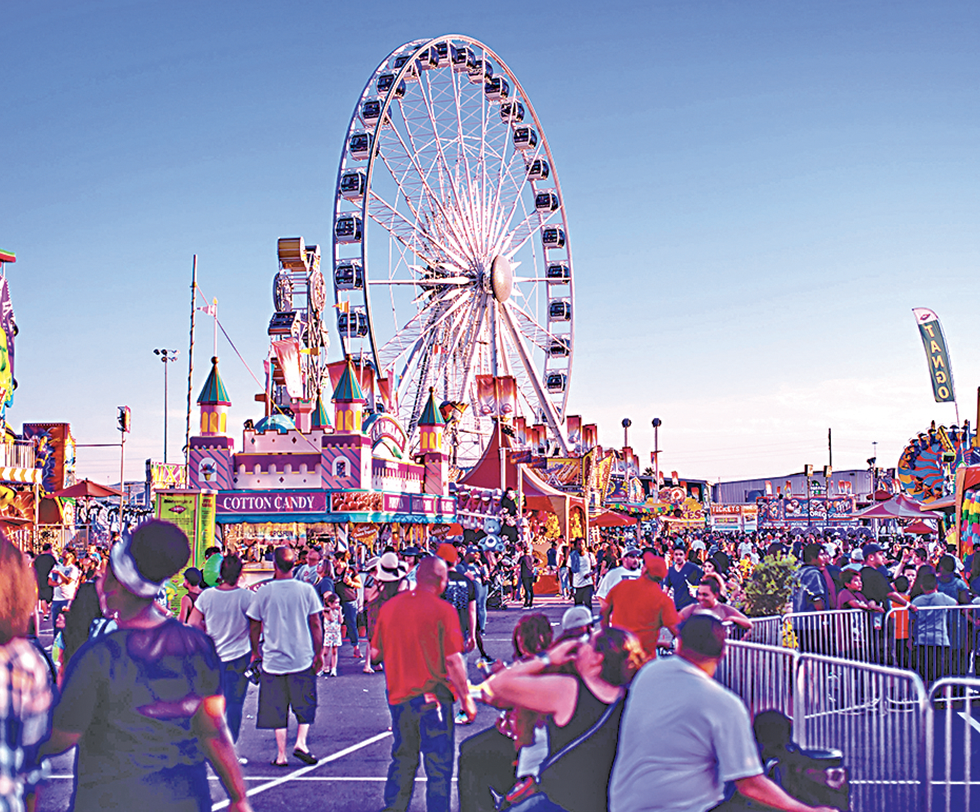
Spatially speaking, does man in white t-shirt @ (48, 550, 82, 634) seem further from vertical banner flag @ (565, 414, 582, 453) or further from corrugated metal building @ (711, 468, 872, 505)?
corrugated metal building @ (711, 468, 872, 505)

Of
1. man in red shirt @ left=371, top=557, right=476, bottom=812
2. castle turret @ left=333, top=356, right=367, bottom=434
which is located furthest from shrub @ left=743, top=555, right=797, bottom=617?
castle turret @ left=333, top=356, right=367, bottom=434

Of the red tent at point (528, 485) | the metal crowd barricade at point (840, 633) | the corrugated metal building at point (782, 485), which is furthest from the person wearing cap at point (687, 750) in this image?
the corrugated metal building at point (782, 485)

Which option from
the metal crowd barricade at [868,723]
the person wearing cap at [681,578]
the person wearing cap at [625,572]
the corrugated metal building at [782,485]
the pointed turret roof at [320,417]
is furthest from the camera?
the corrugated metal building at [782,485]

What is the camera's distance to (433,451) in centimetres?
3631

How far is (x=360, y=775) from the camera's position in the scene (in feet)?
25.5

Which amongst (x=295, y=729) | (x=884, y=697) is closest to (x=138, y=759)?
(x=884, y=697)

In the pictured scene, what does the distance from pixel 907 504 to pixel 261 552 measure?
21526mm

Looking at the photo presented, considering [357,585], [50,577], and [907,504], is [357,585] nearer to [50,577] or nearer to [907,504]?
[50,577]

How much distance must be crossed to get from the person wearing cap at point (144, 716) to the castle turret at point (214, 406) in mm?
27780

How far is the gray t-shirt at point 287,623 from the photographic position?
26.2 ft

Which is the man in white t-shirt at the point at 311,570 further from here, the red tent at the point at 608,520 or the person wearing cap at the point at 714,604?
the red tent at the point at 608,520

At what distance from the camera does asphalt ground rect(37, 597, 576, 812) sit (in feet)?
23.2

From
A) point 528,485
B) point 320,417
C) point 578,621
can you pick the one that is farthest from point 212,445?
point 578,621

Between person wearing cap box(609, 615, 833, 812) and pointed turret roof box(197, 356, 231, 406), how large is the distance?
92.7ft
